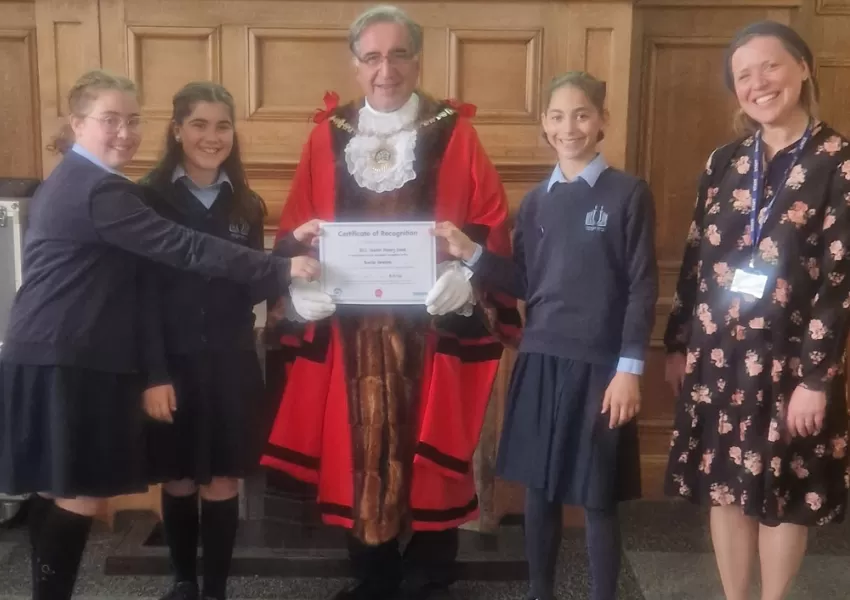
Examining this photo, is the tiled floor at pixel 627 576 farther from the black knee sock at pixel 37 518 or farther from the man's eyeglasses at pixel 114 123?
the man's eyeglasses at pixel 114 123

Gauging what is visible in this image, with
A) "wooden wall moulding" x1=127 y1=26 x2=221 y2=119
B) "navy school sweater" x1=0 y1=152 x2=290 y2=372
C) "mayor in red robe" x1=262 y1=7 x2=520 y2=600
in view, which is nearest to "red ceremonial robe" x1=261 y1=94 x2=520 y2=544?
"mayor in red robe" x1=262 y1=7 x2=520 y2=600

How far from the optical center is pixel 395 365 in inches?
73.0

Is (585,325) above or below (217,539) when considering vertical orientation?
above

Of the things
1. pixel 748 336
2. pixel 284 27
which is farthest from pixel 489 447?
pixel 284 27

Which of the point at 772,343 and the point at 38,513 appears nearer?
the point at 772,343

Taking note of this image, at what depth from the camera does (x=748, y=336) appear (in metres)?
1.60

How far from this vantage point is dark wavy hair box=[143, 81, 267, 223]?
5.85ft

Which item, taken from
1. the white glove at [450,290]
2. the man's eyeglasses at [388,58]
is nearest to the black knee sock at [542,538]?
the white glove at [450,290]

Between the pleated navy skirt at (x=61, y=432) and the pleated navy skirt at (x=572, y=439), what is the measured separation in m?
0.85

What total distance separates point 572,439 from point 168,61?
162 cm

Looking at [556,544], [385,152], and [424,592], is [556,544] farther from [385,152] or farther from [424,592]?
[385,152]

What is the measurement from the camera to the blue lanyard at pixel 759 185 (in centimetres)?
158

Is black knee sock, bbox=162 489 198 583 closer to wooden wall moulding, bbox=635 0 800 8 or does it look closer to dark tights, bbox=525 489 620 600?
dark tights, bbox=525 489 620 600

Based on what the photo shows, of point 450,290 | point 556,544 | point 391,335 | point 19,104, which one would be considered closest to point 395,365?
point 391,335
